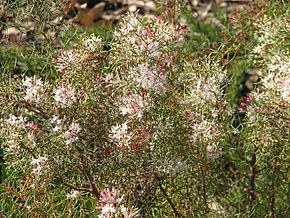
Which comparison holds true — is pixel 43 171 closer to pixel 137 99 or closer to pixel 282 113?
pixel 137 99

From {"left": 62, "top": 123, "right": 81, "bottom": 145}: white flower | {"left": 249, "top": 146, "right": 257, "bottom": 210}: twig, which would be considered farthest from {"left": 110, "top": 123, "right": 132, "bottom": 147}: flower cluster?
{"left": 249, "top": 146, "right": 257, "bottom": 210}: twig

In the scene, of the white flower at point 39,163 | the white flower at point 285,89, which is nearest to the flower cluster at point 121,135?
the white flower at point 39,163

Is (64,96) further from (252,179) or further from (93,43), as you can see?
(252,179)

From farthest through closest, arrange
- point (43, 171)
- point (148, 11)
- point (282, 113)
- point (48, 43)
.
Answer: point (148, 11), point (48, 43), point (282, 113), point (43, 171)

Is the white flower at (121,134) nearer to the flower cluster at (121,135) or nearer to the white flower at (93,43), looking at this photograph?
the flower cluster at (121,135)

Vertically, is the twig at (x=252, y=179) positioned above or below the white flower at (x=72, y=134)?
below

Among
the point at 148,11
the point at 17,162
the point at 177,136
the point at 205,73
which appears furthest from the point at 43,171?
the point at 148,11

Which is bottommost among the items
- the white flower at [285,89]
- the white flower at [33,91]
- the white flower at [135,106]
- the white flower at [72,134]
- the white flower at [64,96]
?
the white flower at [285,89]

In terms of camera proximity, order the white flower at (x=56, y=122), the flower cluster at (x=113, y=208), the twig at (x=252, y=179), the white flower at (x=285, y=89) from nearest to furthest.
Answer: the flower cluster at (x=113, y=208)
the white flower at (x=56, y=122)
the white flower at (x=285, y=89)
the twig at (x=252, y=179)
